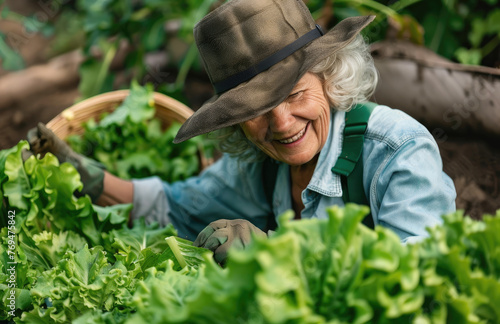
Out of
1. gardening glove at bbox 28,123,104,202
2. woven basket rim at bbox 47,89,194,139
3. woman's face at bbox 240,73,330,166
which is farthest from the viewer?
woven basket rim at bbox 47,89,194,139

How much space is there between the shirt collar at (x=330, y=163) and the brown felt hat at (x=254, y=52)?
32cm

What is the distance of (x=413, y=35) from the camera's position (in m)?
2.93

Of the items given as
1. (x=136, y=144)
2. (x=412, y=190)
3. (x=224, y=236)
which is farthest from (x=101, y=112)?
(x=412, y=190)

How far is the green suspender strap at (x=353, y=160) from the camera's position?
1.87 meters

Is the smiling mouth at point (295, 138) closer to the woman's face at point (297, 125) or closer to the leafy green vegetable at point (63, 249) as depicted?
the woman's face at point (297, 125)

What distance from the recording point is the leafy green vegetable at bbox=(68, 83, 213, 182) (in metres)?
2.87

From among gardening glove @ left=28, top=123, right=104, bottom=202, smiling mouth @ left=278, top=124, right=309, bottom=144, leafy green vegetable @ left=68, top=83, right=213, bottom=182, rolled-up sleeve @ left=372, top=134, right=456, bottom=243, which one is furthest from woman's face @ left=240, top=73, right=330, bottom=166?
leafy green vegetable @ left=68, top=83, right=213, bottom=182

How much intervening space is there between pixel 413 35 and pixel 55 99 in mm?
3023

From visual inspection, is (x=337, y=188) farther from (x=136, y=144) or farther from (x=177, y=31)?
(x=177, y=31)

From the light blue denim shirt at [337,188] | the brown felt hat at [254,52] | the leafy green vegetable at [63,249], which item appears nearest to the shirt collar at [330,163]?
the light blue denim shirt at [337,188]

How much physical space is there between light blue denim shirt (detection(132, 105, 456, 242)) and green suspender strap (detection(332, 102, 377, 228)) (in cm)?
2

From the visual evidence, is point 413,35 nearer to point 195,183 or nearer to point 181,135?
point 195,183

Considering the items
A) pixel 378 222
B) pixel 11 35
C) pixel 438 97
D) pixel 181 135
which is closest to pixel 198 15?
pixel 438 97

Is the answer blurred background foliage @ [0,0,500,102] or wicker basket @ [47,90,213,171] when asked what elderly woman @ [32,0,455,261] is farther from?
blurred background foliage @ [0,0,500,102]
